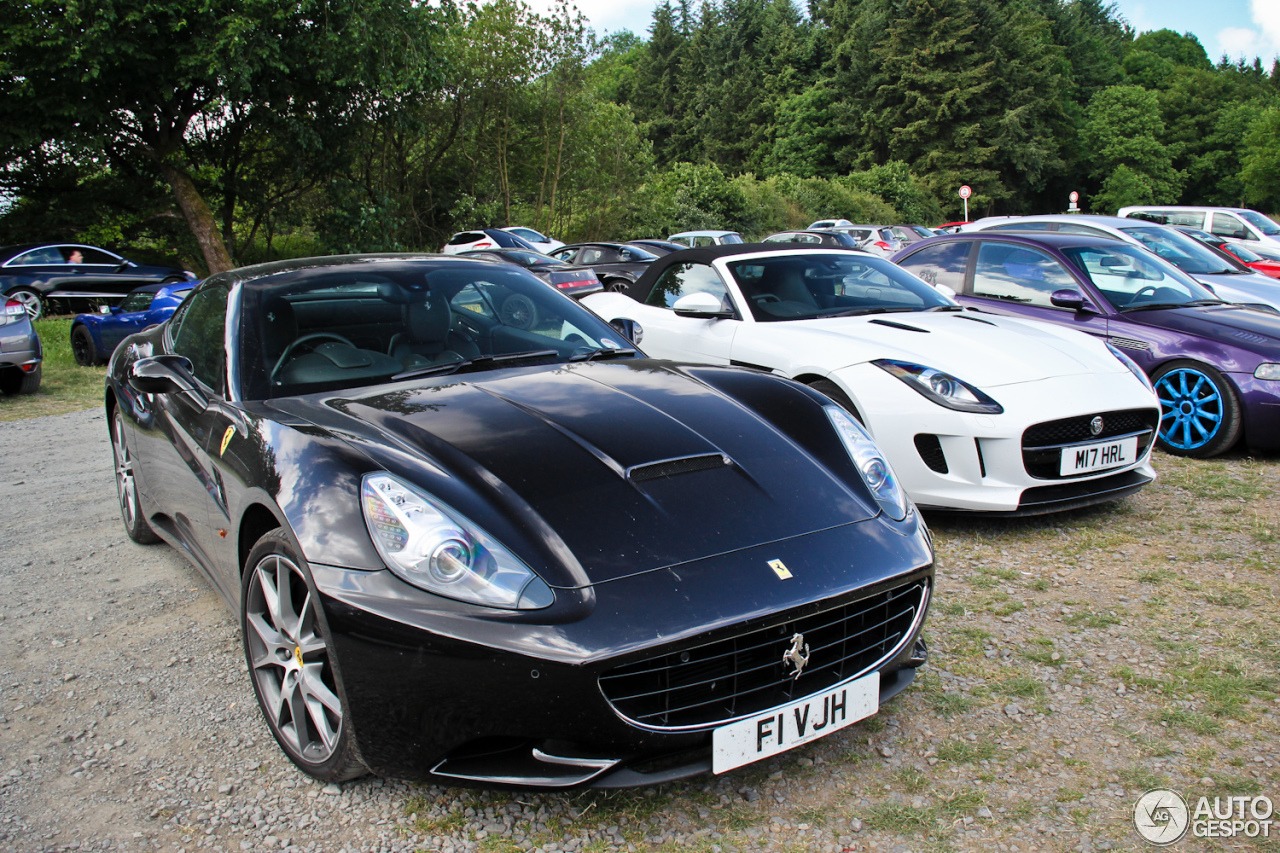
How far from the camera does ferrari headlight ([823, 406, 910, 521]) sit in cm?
257

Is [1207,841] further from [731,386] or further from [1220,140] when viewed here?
[1220,140]

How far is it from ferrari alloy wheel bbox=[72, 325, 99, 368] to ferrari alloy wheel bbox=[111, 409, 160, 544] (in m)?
8.89

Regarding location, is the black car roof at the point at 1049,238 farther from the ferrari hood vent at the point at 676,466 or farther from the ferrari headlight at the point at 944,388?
the ferrari hood vent at the point at 676,466

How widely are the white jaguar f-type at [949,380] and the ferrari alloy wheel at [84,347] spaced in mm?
10035

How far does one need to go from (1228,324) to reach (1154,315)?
1.35ft

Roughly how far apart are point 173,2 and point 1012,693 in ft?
58.5

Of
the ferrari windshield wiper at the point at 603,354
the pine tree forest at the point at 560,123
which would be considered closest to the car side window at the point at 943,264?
the ferrari windshield wiper at the point at 603,354

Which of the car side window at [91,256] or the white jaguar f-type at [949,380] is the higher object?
the car side window at [91,256]

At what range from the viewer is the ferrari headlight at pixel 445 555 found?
1995 mm

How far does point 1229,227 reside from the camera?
1630 cm

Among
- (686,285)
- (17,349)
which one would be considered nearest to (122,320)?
(17,349)

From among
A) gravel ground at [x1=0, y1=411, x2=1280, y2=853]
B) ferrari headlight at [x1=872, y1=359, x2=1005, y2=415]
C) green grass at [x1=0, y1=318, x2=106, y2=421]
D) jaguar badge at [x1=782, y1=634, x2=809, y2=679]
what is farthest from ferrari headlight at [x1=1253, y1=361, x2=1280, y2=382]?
green grass at [x1=0, y1=318, x2=106, y2=421]

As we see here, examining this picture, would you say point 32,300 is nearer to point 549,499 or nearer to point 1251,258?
point 549,499

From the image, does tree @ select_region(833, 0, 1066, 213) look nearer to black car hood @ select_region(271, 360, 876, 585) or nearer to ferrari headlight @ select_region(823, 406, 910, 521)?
ferrari headlight @ select_region(823, 406, 910, 521)
